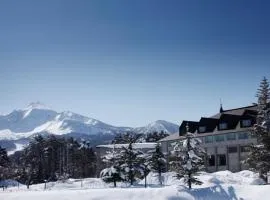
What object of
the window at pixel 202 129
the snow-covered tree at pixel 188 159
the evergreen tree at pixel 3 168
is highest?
the window at pixel 202 129

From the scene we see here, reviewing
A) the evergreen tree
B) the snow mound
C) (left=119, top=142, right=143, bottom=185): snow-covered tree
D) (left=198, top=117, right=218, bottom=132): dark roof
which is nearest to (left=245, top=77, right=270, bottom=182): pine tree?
the snow mound

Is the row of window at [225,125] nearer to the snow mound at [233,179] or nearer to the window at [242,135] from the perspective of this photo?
the window at [242,135]

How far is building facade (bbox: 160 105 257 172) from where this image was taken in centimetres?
7038

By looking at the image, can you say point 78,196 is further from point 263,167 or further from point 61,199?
point 263,167

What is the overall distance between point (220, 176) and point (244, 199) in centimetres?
1720

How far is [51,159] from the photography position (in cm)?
11419

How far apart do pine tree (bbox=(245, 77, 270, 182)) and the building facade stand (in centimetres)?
2363

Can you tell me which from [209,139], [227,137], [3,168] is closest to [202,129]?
[209,139]

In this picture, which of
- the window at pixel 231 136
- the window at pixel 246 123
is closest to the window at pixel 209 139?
the window at pixel 231 136

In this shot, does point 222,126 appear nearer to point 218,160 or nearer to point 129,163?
point 218,160

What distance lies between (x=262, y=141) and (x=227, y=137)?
96.7ft

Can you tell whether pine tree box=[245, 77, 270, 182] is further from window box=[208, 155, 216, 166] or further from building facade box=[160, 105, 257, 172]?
window box=[208, 155, 216, 166]

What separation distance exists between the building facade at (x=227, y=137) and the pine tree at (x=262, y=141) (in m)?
23.6

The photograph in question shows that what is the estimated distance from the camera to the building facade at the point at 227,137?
7038cm
